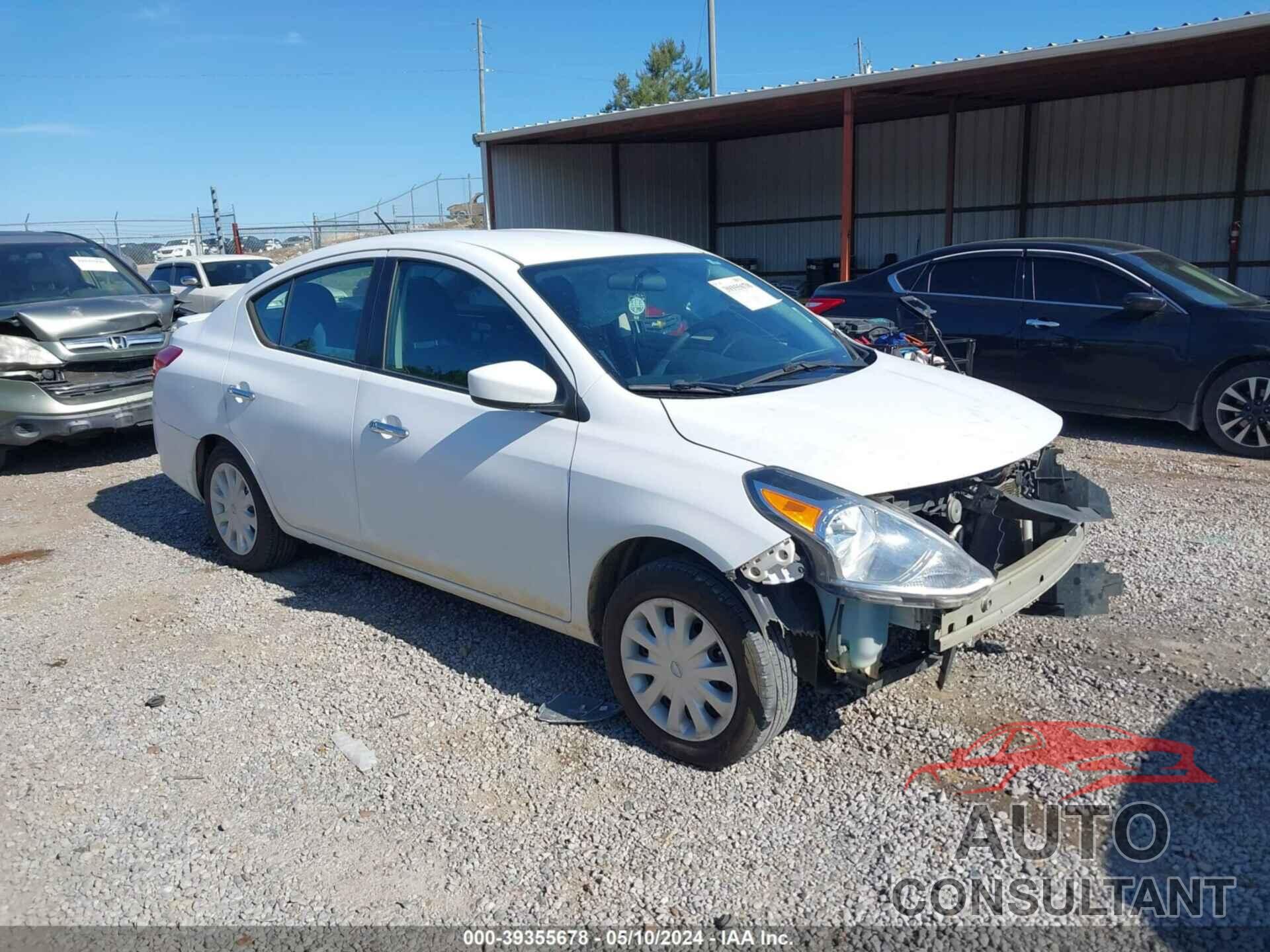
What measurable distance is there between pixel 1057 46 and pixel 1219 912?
10.5m

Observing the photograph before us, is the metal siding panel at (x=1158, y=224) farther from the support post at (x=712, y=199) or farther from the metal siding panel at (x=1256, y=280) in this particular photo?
the support post at (x=712, y=199)

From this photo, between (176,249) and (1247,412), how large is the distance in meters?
29.6

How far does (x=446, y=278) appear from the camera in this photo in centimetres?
445

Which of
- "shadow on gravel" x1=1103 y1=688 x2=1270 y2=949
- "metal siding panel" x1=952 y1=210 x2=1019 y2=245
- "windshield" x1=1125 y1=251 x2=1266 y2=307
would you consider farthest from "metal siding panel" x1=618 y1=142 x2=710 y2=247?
"shadow on gravel" x1=1103 y1=688 x2=1270 y2=949

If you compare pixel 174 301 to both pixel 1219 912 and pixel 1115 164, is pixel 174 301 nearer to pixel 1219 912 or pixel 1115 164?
pixel 1219 912

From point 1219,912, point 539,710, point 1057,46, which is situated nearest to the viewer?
point 1219,912

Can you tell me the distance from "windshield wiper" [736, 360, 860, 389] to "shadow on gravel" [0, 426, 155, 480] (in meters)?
6.54

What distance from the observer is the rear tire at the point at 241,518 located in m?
5.37

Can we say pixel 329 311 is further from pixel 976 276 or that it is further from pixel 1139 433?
pixel 1139 433

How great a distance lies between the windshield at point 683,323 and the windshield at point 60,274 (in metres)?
6.18

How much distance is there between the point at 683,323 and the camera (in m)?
4.23

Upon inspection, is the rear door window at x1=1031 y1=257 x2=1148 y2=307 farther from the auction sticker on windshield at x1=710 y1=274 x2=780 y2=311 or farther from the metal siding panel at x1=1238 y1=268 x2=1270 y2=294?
the metal siding panel at x1=1238 y1=268 x2=1270 y2=294

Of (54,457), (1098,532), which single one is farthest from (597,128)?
(1098,532)

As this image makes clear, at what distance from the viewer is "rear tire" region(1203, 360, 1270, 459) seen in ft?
24.5
